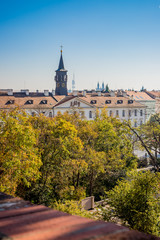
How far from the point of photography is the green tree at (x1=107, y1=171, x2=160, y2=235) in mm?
10836

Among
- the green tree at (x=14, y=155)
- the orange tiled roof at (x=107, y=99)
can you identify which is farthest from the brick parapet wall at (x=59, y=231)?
the orange tiled roof at (x=107, y=99)

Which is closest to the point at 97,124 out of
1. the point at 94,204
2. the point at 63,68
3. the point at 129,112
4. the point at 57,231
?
the point at 94,204

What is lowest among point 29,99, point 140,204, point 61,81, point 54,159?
point 140,204

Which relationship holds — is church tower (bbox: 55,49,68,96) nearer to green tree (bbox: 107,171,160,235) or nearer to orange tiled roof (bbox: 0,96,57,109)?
orange tiled roof (bbox: 0,96,57,109)

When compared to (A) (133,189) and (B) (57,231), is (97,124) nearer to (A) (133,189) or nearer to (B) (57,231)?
(A) (133,189)

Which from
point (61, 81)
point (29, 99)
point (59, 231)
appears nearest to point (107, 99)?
point (61, 81)

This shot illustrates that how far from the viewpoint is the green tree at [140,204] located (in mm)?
10836

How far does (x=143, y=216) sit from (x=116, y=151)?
15933 mm

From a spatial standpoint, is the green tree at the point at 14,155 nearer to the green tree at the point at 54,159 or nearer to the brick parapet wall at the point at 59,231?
the green tree at the point at 54,159

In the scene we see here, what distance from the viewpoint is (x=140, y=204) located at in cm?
1174

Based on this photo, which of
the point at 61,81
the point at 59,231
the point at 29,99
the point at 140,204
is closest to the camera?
the point at 59,231

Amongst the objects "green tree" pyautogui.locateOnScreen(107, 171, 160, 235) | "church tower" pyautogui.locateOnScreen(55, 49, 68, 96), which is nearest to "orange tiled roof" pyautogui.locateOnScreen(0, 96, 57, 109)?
"church tower" pyautogui.locateOnScreen(55, 49, 68, 96)

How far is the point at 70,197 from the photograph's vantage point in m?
19.0

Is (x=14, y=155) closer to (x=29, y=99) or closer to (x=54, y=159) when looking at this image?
(x=54, y=159)
